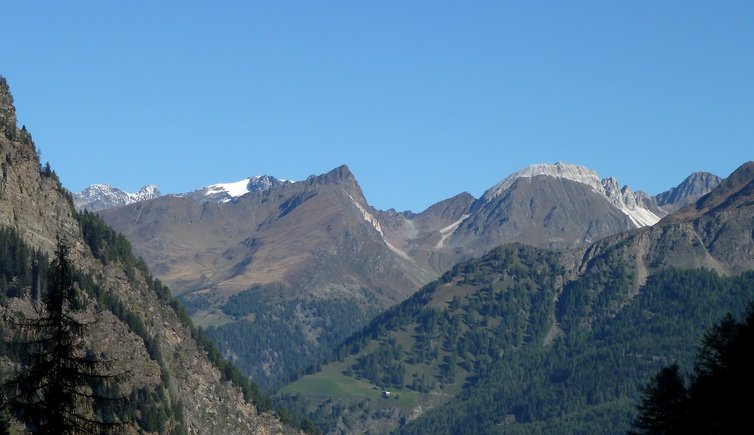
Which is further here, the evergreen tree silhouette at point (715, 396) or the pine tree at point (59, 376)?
the evergreen tree silhouette at point (715, 396)

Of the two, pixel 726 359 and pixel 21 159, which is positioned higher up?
pixel 21 159

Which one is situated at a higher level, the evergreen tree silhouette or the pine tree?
the pine tree

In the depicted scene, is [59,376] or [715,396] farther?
[715,396]

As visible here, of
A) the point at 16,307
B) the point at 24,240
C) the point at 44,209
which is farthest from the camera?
the point at 44,209

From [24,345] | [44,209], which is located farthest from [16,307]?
[24,345]

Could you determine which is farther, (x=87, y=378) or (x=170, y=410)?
(x=170, y=410)

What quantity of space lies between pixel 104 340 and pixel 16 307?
723 inches

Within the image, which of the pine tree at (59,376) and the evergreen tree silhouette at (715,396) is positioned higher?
the pine tree at (59,376)

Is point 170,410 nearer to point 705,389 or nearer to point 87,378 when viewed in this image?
point 705,389

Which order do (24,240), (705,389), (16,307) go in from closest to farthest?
(705,389)
(16,307)
(24,240)

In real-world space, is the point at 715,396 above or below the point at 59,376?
below

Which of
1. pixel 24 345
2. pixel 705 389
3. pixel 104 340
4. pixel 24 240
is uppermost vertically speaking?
pixel 24 240

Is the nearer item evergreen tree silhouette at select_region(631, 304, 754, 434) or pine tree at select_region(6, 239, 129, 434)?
pine tree at select_region(6, 239, 129, 434)

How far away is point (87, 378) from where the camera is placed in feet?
152
